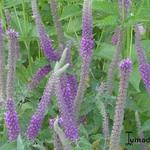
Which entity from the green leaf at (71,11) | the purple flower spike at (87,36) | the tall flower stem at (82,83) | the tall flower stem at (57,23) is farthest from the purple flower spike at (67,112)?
the green leaf at (71,11)

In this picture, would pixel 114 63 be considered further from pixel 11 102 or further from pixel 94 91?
pixel 11 102

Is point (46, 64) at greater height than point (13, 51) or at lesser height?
lesser

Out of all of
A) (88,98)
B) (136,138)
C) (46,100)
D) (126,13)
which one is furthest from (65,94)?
(136,138)

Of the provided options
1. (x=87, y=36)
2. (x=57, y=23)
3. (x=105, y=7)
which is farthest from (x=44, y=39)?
(x=105, y=7)

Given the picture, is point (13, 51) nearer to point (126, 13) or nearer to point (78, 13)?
point (126, 13)

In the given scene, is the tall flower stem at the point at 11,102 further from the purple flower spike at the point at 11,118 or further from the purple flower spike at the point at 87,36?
the purple flower spike at the point at 87,36

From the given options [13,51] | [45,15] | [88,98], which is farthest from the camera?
[45,15]
